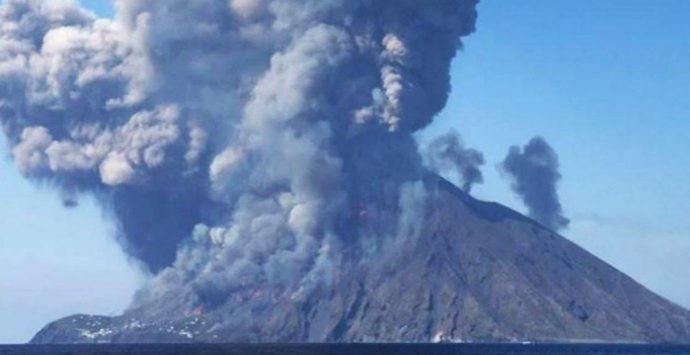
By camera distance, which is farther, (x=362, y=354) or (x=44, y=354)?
(x=44, y=354)

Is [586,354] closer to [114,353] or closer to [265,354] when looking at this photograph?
[265,354]

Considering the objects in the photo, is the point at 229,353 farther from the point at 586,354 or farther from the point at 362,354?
the point at 586,354

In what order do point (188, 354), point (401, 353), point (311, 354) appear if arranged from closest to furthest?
point (311, 354)
point (188, 354)
point (401, 353)

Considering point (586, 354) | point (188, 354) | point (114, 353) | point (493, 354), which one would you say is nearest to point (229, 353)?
point (188, 354)

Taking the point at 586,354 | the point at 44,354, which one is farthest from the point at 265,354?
the point at 586,354

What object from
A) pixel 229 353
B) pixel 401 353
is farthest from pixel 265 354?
pixel 401 353

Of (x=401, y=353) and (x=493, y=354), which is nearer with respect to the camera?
(x=493, y=354)

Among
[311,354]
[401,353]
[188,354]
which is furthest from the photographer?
[401,353]
